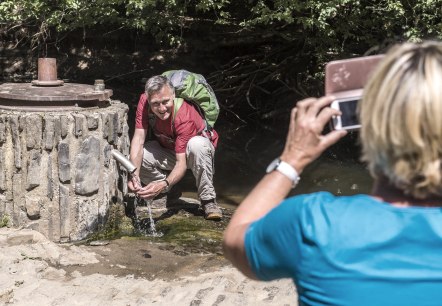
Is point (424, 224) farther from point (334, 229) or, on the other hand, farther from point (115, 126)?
point (115, 126)

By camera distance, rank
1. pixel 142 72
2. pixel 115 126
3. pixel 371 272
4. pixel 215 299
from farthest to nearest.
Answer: pixel 142 72, pixel 115 126, pixel 215 299, pixel 371 272

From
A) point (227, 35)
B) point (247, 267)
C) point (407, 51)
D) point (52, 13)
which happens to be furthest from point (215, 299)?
point (227, 35)

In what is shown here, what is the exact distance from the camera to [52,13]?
734cm

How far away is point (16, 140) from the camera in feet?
16.9

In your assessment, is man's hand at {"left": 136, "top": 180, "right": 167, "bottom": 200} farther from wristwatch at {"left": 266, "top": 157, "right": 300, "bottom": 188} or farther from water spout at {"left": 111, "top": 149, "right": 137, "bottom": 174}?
wristwatch at {"left": 266, "top": 157, "right": 300, "bottom": 188}

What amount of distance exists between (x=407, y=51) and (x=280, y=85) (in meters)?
8.12

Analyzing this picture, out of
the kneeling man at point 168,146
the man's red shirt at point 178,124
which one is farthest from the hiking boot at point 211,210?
the man's red shirt at point 178,124

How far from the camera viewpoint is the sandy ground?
13.4 ft

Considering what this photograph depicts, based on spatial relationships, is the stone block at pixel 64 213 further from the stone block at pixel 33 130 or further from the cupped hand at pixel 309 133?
the cupped hand at pixel 309 133

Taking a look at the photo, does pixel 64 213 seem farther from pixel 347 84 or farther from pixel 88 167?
pixel 347 84

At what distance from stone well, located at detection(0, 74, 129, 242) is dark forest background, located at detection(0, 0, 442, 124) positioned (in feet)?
5.42

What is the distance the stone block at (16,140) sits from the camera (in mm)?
5129

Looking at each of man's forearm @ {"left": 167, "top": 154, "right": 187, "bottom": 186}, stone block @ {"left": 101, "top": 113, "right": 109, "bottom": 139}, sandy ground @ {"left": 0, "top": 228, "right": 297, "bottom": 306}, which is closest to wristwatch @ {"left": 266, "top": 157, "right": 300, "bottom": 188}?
sandy ground @ {"left": 0, "top": 228, "right": 297, "bottom": 306}

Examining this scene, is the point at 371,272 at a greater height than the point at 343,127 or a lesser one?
lesser
